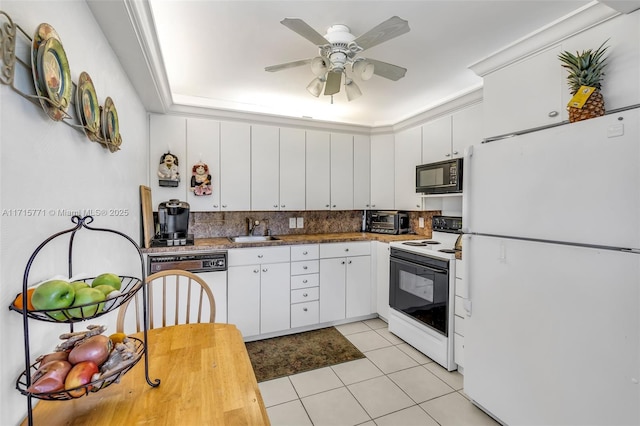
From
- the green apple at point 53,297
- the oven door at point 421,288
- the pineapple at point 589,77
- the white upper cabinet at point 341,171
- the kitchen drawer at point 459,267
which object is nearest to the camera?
the green apple at point 53,297

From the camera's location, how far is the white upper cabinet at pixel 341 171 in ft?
12.1

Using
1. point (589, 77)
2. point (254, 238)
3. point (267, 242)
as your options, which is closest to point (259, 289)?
point (267, 242)

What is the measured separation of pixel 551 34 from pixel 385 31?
96 cm

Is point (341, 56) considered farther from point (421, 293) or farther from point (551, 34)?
point (421, 293)

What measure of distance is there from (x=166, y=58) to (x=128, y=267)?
5.20ft

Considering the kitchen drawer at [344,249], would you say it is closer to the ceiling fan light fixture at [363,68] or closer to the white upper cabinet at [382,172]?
the white upper cabinet at [382,172]

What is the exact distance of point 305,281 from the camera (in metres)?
3.12

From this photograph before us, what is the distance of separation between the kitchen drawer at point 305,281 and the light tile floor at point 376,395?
863 mm

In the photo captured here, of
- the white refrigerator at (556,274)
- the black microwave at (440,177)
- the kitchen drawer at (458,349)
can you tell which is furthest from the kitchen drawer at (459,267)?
the black microwave at (440,177)

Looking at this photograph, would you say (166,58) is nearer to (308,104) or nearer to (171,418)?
(308,104)

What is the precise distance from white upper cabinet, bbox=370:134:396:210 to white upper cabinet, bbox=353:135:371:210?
54 mm

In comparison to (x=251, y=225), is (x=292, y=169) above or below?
above

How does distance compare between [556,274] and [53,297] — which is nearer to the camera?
[53,297]

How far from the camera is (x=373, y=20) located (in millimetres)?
1827
